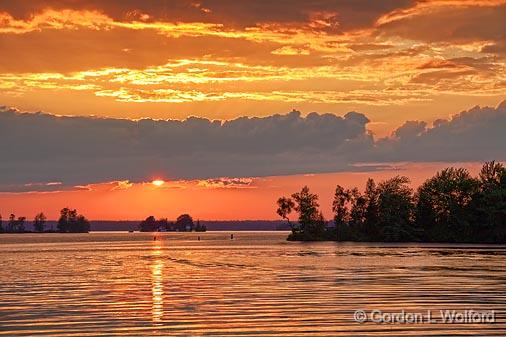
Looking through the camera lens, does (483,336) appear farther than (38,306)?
No

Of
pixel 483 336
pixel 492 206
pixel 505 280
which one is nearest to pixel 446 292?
pixel 505 280

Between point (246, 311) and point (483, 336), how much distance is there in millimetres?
12935

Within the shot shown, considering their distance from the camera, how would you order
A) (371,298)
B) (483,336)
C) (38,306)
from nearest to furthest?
(483,336), (38,306), (371,298)

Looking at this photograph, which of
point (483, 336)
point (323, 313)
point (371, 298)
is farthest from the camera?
point (371, 298)

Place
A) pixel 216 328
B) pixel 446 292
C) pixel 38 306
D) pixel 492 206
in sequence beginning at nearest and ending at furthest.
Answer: pixel 216 328 → pixel 38 306 → pixel 446 292 → pixel 492 206

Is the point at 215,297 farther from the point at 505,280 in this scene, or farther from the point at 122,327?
the point at 505,280

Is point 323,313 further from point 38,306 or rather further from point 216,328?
point 38,306

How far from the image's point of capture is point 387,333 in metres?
Answer: 32.7

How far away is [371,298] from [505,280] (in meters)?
19.2

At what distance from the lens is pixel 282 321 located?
119 feet

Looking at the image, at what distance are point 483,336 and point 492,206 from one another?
174 meters

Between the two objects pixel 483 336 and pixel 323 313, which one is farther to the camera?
pixel 323 313

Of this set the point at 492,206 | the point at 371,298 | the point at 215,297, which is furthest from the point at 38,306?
the point at 492,206

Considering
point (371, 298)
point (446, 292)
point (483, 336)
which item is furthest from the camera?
point (446, 292)
